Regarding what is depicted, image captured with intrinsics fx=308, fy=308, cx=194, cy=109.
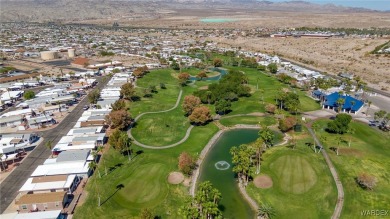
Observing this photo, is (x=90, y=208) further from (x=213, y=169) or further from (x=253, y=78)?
(x=253, y=78)

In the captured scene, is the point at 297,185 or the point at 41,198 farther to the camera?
the point at 297,185

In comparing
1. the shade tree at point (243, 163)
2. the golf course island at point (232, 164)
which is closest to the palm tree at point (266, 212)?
the golf course island at point (232, 164)

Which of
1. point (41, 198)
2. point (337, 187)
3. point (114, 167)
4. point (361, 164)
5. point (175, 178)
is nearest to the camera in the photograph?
point (41, 198)

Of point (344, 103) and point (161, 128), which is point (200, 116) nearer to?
point (161, 128)

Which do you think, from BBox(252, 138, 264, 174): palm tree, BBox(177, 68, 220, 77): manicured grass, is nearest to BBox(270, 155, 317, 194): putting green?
BBox(252, 138, 264, 174): palm tree

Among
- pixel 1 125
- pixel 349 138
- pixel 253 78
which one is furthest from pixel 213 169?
pixel 253 78

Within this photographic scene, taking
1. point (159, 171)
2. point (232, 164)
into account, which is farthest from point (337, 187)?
point (159, 171)

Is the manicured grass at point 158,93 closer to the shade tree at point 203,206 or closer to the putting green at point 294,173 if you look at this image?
the putting green at point 294,173
